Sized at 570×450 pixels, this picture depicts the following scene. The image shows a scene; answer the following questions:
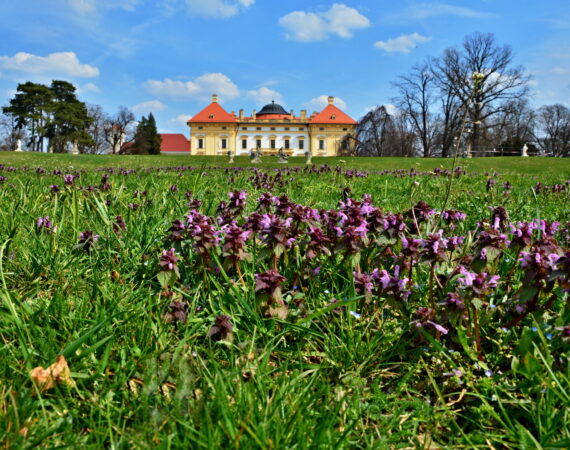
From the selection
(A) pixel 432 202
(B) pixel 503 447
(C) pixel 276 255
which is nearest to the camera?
(B) pixel 503 447

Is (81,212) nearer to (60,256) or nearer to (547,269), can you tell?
(60,256)

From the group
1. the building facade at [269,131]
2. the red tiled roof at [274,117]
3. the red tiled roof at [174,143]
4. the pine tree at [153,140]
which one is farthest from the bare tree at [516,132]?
the red tiled roof at [174,143]

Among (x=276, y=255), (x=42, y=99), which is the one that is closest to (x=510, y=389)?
(x=276, y=255)

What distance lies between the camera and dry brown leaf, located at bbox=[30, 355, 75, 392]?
4.48 feet

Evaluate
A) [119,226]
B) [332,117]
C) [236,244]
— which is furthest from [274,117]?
[236,244]

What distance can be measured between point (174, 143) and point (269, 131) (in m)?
30.5

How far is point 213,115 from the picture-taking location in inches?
4060

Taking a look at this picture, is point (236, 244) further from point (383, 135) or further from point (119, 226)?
point (383, 135)

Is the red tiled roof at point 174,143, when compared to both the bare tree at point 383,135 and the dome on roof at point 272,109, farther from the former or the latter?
the bare tree at point 383,135

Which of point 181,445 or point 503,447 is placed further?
point 503,447

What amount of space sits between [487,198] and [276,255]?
443cm

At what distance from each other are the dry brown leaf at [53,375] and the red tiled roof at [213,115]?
10555 cm

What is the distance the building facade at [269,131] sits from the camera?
101562 mm

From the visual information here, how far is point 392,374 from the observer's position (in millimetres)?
1663
